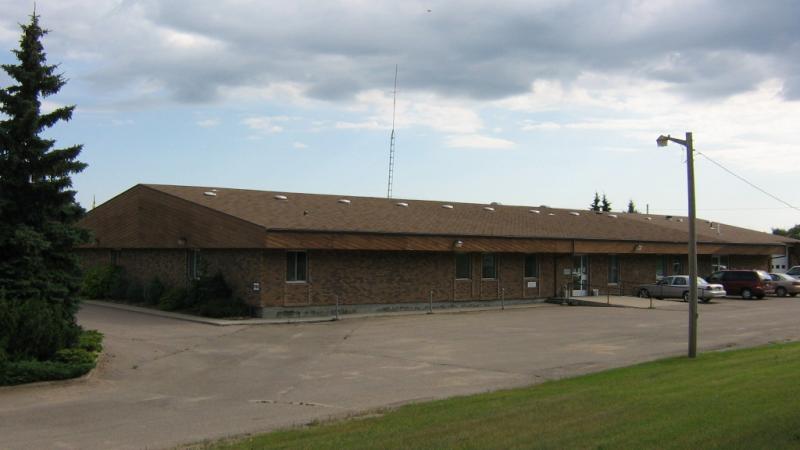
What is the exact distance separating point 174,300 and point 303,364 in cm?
1457

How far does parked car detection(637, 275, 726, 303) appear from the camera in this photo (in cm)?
3922

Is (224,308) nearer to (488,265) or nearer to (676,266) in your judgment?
(488,265)

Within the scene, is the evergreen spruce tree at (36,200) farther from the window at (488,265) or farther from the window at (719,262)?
the window at (719,262)

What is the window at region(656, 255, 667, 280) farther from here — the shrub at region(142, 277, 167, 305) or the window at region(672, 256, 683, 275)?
the shrub at region(142, 277, 167, 305)

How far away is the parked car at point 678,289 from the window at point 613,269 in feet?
4.64

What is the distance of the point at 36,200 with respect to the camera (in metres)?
18.3

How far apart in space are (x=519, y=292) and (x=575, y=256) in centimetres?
475

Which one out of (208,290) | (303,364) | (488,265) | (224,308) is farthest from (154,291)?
(303,364)

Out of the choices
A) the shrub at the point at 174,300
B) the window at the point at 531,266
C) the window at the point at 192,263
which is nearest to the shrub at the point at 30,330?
the shrub at the point at 174,300

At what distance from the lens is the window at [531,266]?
1516 inches

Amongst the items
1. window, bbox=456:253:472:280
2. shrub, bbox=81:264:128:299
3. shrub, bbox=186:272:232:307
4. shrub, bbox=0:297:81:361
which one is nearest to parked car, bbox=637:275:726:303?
window, bbox=456:253:472:280

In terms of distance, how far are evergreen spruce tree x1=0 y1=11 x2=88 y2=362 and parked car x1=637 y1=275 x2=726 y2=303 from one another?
3135 centimetres

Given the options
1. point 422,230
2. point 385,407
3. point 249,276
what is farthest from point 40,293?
point 422,230

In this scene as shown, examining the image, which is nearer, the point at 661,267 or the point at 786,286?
the point at 786,286
